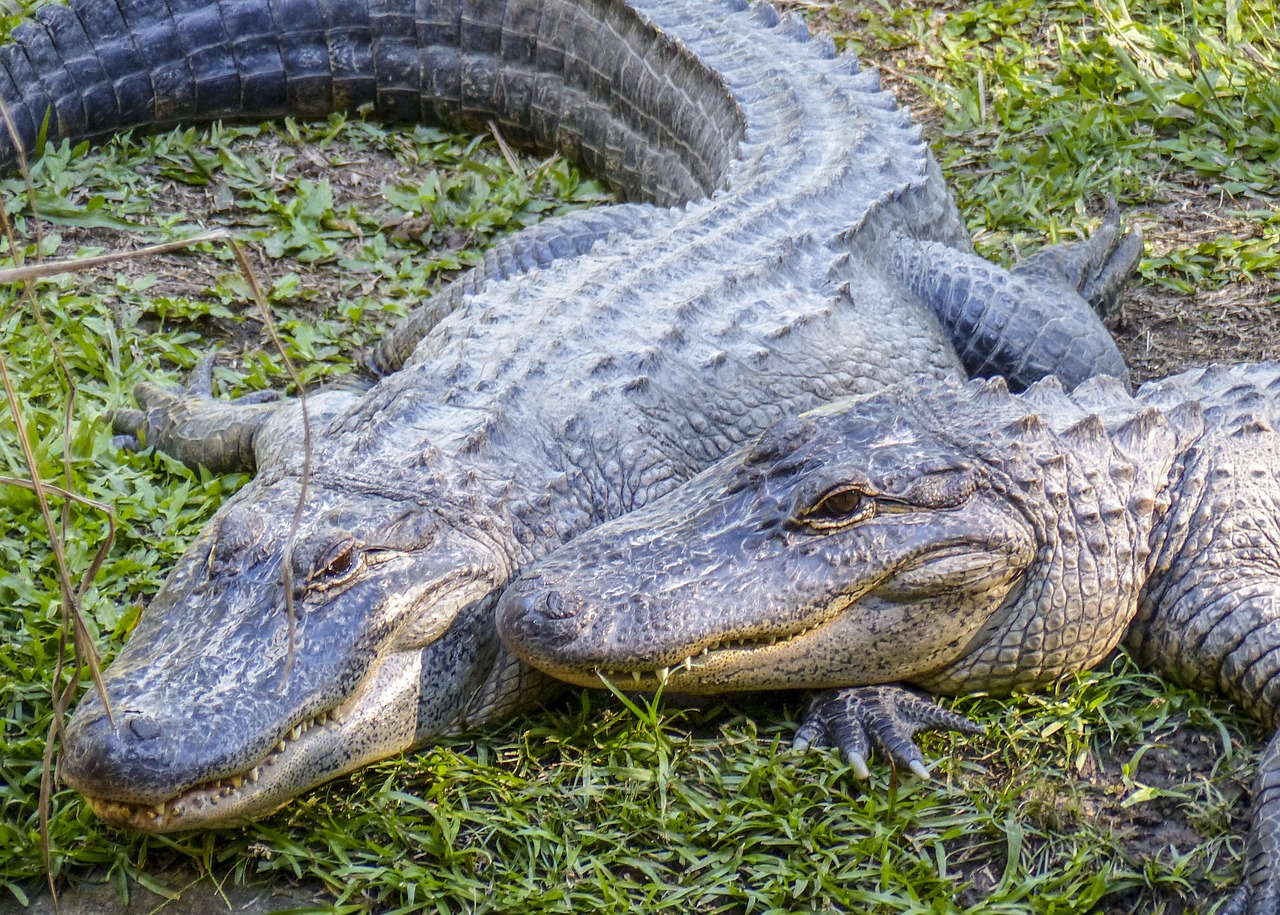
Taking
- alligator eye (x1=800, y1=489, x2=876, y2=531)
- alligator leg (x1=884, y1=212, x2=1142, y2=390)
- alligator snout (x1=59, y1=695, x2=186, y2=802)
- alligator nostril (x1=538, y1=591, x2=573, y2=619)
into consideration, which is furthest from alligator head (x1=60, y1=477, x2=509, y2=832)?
alligator leg (x1=884, y1=212, x2=1142, y2=390)

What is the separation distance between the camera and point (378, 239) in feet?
17.3

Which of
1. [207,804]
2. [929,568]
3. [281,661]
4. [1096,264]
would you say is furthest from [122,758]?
[1096,264]

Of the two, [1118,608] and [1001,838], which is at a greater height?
[1118,608]

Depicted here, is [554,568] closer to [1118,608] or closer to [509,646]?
[509,646]

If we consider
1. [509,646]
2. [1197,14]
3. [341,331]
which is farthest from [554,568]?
[1197,14]

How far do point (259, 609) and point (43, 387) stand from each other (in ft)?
5.97

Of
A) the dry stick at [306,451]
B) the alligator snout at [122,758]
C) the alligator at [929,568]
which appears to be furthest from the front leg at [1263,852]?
the alligator snout at [122,758]

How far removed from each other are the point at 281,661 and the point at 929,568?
1.41m

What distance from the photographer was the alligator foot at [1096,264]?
4.66 m

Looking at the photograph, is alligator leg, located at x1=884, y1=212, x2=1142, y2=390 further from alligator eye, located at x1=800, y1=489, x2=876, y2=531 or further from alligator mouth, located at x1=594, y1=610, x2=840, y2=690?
alligator mouth, located at x1=594, y1=610, x2=840, y2=690

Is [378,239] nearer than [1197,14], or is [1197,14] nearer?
[378,239]

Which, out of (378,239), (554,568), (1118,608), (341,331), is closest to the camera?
(554,568)

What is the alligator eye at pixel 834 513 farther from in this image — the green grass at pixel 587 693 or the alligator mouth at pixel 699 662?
the green grass at pixel 587 693

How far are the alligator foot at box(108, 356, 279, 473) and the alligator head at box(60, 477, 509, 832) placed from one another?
830mm
